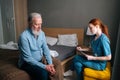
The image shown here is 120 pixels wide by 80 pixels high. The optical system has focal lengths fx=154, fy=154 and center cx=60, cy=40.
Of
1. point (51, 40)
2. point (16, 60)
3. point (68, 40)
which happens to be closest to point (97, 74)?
point (16, 60)

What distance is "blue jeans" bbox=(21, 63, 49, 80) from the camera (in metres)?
1.95

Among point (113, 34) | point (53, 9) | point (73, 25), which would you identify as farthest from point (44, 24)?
point (113, 34)

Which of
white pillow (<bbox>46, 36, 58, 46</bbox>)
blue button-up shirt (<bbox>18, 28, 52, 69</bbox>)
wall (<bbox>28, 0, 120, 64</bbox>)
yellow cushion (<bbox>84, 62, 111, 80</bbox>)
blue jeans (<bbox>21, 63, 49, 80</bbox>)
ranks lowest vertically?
yellow cushion (<bbox>84, 62, 111, 80</bbox>)

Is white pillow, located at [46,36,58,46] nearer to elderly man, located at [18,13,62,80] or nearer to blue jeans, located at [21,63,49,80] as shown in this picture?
elderly man, located at [18,13,62,80]

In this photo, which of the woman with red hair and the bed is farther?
the woman with red hair

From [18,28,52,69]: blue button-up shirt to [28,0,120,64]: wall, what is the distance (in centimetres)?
161

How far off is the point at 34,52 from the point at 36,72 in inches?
10.3

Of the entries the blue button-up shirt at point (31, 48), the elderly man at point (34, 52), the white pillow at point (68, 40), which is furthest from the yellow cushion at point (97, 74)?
the white pillow at point (68, 40)

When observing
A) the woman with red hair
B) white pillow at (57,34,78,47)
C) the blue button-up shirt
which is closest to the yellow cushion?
the woman with red hair

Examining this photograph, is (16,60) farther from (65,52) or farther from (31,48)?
(65,52)

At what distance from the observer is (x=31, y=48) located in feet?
6.47

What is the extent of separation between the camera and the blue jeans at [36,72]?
6.39ft

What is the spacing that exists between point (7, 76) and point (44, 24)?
7.53 feet

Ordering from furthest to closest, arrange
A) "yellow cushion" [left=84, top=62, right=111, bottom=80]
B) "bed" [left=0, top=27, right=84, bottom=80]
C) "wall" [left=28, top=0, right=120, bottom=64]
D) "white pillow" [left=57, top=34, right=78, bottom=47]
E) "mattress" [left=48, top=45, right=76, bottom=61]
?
1. "white pillow" [left=57, top=34, right=78, bottom=47]
2. "wall" [left=28, top=0, right=120, bottom=64]
3. "mattress" [left=48, top=45, right=76, bottom=61]
4. "yellow cushion" [left=84, top=62, right=111, bottom=80]
5. "bed" [left=0, top=27, right=84, bottom=80]
